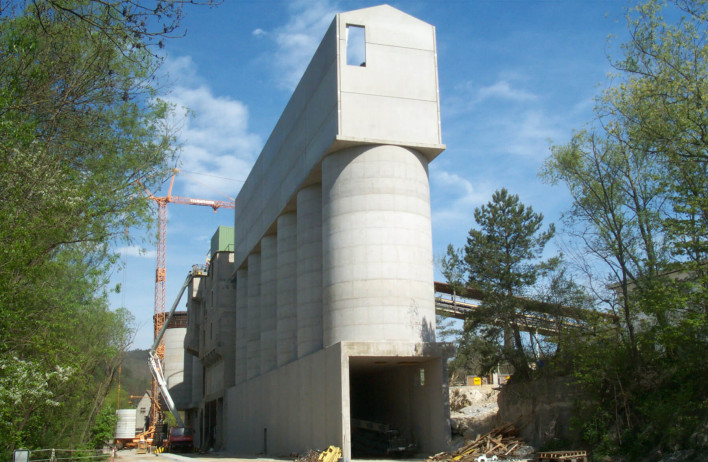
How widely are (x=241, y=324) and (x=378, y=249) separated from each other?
26762 millimetres

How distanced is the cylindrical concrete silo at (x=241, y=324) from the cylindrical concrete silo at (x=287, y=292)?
39.6ft

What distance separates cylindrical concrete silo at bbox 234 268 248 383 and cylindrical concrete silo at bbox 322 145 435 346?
22.9 m

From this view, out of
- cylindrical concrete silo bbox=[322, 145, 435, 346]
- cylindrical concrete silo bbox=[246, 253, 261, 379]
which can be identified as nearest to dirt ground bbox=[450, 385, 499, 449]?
cylindrical concrete silo bbox=[322, 145, 435, 346]

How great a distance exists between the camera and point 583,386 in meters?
26.5

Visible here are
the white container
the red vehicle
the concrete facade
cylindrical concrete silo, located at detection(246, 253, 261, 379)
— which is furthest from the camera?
the white container

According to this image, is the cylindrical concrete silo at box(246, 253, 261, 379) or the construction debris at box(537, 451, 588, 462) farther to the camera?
the cylindrical concrete silo at box(246, 253, 261, 379)

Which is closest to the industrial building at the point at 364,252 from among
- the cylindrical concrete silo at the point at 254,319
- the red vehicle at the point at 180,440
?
the cylindrical concrete silo at the point at 254,319

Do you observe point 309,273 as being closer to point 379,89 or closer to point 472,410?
point 379,89

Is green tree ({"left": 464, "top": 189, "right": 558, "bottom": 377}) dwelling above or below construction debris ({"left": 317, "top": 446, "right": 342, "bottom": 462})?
above

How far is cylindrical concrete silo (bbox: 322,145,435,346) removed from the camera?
3067 centimetres

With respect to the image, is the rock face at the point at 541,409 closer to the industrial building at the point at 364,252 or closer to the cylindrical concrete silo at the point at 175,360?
the industrial building at the point at 364,252

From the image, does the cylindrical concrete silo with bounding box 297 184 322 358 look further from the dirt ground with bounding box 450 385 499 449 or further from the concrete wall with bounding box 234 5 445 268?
the dirt ground with bounding box 450 385 499 449

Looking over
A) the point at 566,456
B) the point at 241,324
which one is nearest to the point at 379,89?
the point at 566,456

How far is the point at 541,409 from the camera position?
2997 centimetres
